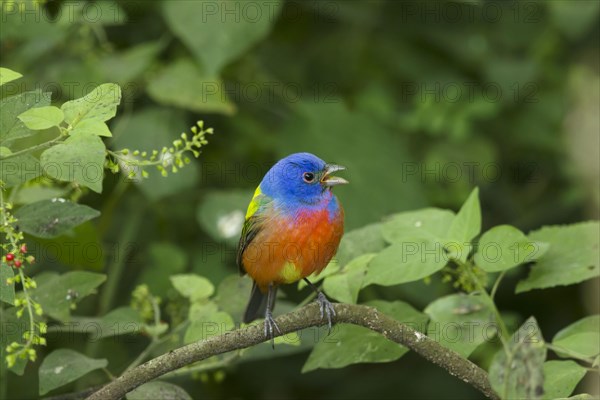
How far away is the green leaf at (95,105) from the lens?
8.32 ft

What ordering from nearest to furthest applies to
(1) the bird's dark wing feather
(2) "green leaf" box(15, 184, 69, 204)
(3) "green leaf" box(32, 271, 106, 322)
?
(3) "green leaf" box(32, 271, 106, 322)
(2) "green leaf" box(15, 184, 69, 204)
(1) the bird's dark wing feather

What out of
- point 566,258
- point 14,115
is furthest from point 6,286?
point 566,258

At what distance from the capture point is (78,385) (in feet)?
14.3

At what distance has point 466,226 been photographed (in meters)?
3.04

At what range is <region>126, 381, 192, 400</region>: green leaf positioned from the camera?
2.85 metres

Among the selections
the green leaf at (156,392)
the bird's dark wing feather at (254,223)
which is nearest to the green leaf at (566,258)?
the bird's dark wing feather at (254,223)

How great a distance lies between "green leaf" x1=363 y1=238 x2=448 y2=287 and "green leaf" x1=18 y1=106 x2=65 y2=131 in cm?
116

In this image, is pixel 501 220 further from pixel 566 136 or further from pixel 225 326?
pixel 225 326

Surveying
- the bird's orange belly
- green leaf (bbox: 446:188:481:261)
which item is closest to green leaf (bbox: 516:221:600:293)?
green leaf (bbox: 446:188:481:261)

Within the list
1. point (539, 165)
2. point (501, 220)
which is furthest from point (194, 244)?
point (539, 165)

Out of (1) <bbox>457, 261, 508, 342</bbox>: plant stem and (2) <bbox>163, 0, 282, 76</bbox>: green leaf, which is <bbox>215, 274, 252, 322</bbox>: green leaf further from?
(2) <bbox>163, 0, 282, 76</bbox>: green leaf

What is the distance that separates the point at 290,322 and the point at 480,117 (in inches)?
135

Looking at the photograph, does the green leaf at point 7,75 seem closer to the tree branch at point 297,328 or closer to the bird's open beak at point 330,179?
the tree branch at point 297,328

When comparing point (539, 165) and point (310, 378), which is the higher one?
point (539, 165)
